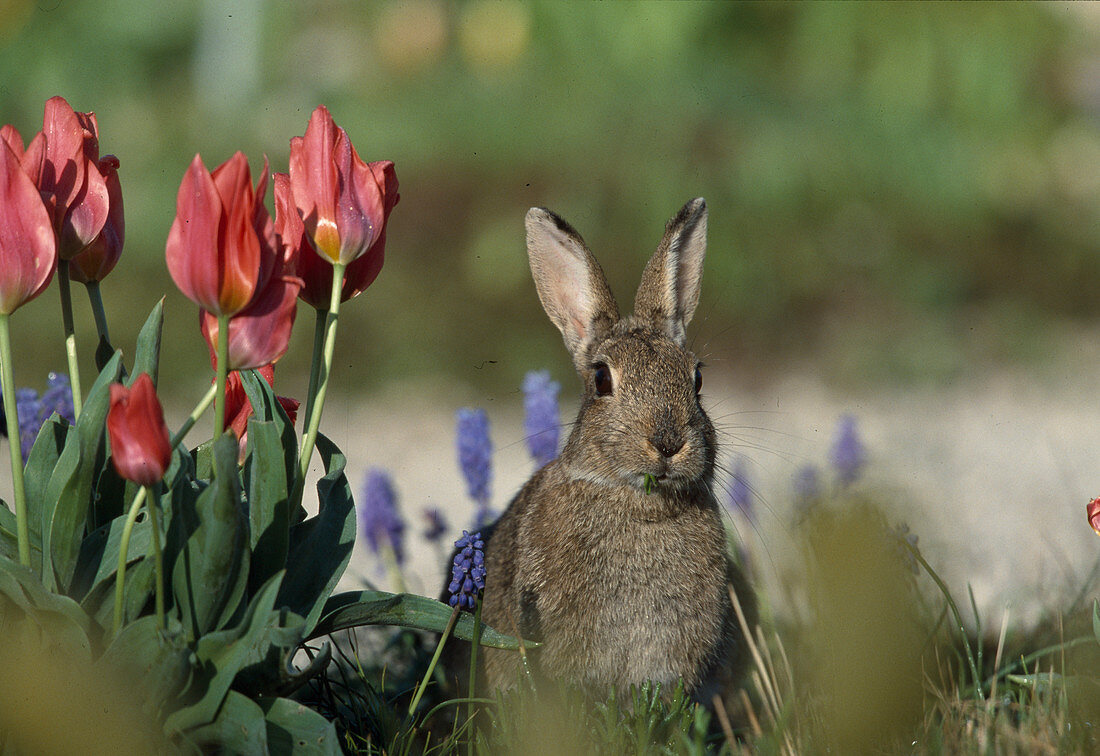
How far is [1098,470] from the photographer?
14.9 ft

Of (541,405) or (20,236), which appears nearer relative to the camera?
(20,236)

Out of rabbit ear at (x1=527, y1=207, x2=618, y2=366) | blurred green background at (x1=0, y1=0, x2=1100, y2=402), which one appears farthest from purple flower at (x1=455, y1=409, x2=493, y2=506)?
blurred green background at (x1=0, y1=0, x2=1100, y2=402)

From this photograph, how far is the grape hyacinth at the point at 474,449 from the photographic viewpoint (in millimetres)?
3111

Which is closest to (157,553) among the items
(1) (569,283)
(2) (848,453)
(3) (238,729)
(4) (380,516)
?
(3) (238,729)

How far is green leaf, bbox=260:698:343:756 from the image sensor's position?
5.61 feet

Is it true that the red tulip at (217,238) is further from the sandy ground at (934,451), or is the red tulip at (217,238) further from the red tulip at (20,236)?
the sandy ground at (934,451)

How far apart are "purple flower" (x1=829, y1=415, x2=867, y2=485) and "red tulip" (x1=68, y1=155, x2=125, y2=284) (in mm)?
1929

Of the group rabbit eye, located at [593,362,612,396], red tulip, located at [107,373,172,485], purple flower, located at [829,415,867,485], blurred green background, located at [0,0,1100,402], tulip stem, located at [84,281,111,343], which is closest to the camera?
red tulip, located at [107,373,172,485]

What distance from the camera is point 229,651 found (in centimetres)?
167

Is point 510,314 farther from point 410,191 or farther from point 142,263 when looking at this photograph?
point 142,263

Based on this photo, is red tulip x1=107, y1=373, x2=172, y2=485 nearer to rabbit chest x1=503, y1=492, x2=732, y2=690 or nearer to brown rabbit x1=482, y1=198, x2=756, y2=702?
brown rabbit x1=482, y1=198, x2=756, y2=702

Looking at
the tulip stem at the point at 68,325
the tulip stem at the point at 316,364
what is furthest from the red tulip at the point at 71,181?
the tulip stem at the point at 316,364

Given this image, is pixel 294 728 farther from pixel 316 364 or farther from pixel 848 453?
pixel 848 453

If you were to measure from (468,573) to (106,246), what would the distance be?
0.84 meters
